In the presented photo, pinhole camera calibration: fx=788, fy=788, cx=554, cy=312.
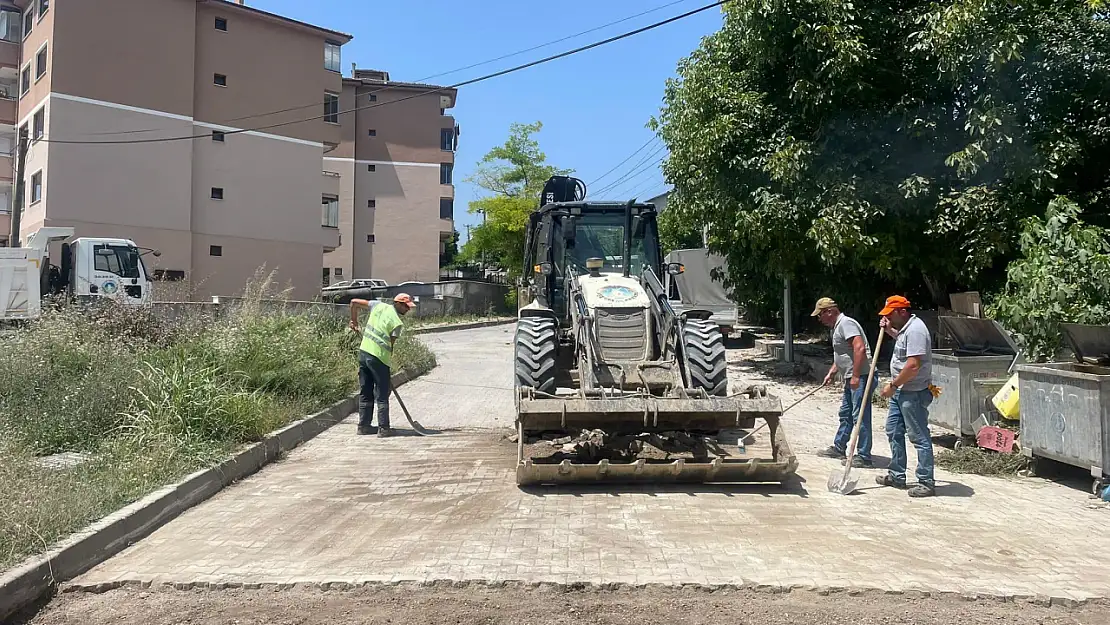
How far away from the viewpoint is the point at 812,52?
40.5 ft

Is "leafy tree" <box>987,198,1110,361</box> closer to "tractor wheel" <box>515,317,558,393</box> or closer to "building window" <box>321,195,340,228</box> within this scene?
"tractor wheel" <box>515,317,558,393</box>

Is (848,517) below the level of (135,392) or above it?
below

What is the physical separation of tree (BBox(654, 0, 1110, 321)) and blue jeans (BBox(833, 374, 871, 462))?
414 centimetres

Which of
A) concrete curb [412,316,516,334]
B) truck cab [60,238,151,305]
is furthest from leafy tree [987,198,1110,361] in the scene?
truck cab [60,238,151,305]

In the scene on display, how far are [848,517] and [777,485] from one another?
928 mm

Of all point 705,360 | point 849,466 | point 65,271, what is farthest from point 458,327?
point 849,466

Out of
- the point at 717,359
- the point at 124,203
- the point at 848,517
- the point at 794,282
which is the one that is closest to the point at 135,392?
the point at 717,359

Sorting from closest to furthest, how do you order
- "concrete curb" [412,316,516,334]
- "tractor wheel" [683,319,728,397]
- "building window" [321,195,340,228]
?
"tractor wheel" [683,319,728,397], "concrete curb" [412,316,516,334], "building window" [321,195,340,228]

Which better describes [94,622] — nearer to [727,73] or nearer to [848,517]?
[848,517]

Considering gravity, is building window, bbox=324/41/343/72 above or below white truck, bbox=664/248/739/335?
above

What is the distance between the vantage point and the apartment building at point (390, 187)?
45438 millimetres

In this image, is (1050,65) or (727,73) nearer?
(1050,65)

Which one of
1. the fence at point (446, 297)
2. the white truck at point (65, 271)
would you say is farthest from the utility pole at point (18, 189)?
the fence at point (446, 297)

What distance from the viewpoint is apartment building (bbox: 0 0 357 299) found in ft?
88.5
